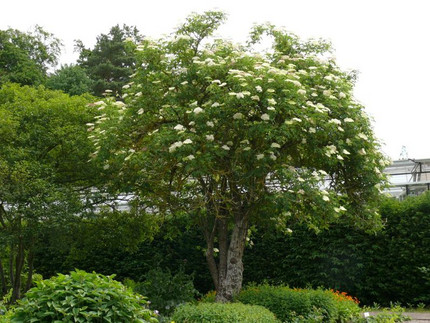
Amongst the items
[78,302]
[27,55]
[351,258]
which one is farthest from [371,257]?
[27,55]

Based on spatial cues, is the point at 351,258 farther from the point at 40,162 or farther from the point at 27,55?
the point at 27,55

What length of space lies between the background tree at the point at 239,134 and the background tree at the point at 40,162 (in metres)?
0.84

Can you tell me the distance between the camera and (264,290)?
9.29m

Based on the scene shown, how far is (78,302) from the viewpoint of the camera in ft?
15.3

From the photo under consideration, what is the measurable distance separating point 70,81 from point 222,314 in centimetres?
2217

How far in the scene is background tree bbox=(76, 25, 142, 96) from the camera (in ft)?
98.7

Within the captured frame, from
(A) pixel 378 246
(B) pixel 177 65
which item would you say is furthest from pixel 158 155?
(A) pixel 378 246

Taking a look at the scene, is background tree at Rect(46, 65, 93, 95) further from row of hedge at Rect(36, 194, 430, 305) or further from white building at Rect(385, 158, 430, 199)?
white building at Rect(385, 158, 430, 199)

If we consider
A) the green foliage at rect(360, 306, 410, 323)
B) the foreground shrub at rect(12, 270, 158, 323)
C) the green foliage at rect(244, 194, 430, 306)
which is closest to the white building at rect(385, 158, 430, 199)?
the green foliage at rect(244, 194, 430, 306)

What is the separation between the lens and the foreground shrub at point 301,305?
839 centimetres

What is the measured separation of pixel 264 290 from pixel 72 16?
1105 centimetres

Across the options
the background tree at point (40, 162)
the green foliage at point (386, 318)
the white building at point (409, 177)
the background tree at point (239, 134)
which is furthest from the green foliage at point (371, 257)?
the background tree at point (40, 162)

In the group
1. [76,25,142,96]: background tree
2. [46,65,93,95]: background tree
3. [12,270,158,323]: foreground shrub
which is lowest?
[12,270,158,323]: foreground shrub

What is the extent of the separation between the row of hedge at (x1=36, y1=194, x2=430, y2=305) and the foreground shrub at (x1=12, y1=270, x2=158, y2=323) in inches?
228
